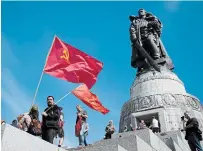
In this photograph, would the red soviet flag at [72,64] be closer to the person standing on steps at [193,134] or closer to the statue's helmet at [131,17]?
the person standing on steps at [193,134]

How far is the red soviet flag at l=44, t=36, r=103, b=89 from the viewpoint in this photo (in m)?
11.5

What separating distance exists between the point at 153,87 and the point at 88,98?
939 centimetres

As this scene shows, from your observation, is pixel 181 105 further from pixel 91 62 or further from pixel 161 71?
pixel 91 62

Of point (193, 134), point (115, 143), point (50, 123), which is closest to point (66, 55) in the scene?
point (115, 143)

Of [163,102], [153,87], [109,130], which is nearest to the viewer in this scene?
[109,130]

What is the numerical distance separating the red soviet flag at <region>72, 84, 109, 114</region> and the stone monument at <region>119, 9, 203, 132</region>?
6.97 meters

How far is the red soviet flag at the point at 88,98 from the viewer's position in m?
11.9

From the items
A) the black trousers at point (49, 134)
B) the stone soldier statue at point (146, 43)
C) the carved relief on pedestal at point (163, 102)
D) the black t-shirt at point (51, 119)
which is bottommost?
the black trousers at point (49, 134)

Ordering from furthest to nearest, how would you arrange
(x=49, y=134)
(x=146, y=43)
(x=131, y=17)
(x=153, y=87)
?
(x=131, y=17) < (x=146, y=43) < (x=153, y=87) < (x=49, y=134)

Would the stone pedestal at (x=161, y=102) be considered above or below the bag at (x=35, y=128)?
above

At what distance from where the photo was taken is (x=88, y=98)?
12180 millimetres

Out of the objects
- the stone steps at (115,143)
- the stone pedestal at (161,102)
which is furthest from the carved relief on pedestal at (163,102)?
the stone steps at (115,143)

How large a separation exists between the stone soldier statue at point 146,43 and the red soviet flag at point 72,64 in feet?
35.4

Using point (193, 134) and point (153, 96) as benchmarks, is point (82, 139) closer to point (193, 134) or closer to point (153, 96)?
point (193, 134)
